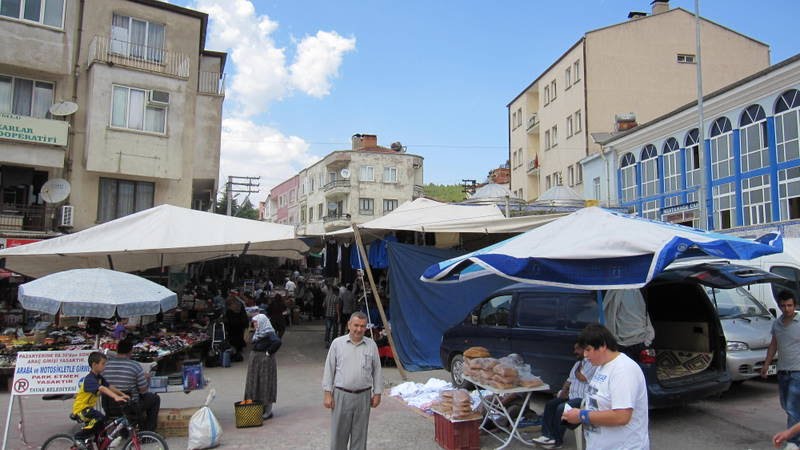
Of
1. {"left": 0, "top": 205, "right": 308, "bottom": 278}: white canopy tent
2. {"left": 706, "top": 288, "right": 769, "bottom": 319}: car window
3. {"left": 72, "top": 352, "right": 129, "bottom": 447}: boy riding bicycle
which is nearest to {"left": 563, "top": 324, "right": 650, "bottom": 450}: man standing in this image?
{"left": 72, "top": 352, "right": 129, "bottom": 447}: boy riding bicycle

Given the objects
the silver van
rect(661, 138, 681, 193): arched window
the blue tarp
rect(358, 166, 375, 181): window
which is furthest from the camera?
rect(358, 166, 375, 181): window

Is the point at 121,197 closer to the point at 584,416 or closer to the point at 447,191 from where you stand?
the point at 584,416

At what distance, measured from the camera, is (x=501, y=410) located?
6.74 metres

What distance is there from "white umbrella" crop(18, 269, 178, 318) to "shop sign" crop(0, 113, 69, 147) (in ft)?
40.5

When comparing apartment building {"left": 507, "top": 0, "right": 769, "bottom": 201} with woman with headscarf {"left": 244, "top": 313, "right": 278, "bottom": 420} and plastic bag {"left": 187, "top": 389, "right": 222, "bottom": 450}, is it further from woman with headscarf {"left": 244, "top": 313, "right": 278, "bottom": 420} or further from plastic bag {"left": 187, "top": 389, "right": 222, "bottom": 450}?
plastic bag {"left": 187, "top": 389, "right": 222, "bottom": 450}

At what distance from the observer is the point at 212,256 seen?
16.2 metres

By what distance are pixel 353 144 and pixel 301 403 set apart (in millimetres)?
45922

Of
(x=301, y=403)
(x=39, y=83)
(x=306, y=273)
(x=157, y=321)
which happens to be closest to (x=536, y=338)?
(x=301, y=403)

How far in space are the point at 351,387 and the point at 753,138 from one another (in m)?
21.7

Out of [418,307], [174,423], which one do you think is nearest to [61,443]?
[174,423]

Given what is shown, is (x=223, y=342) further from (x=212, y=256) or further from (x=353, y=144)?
(x=353, y=144)

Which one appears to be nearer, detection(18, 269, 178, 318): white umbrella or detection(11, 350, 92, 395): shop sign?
detection(11, 350, 92, 395): shop sign

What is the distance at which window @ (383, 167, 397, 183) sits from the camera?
51.4 metres

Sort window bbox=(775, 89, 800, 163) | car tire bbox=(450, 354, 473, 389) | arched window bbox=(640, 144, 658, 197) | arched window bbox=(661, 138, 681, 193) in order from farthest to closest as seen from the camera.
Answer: arched window bbox=(640, 144, 658, 197) → arched window bbox=(661, 138, 681, 193) → window bbox=(775, 89, 800, 163) → car tire bbox=(450, 354, 473, 389)
